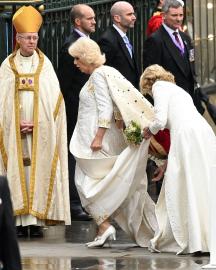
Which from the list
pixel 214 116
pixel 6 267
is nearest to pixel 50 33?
pixel 214 116

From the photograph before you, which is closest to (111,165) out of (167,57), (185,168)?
(185,168)

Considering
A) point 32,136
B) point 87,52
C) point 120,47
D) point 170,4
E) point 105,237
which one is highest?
point 170,4

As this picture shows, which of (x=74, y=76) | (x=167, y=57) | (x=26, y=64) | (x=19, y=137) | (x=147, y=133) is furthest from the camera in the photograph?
(x=167, y=57)

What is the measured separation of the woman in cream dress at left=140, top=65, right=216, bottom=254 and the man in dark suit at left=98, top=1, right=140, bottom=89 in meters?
3.02

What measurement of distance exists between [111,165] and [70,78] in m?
2.58

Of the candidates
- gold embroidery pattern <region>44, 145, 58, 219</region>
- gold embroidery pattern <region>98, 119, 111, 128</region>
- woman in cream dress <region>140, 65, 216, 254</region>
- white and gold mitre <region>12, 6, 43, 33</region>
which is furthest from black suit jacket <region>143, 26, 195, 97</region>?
woman in cream dress <region>140, 65, 216, 254</region>

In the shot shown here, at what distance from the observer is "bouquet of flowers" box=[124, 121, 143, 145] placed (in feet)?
42.7

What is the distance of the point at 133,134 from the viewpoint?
13.0m

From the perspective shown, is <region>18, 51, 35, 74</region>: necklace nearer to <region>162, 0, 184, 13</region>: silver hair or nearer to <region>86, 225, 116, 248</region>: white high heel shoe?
<region>86, 225, 116, 248</region>: white high heel shoe

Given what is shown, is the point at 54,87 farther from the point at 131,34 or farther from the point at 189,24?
the point at 189,24

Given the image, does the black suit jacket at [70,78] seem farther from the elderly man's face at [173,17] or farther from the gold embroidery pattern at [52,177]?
the gold embroidery pattern at [52,177]

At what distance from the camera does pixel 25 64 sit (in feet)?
46.9

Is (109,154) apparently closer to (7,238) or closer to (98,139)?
(98,139)

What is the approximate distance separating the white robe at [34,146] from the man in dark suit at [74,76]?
132cm
